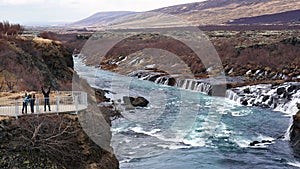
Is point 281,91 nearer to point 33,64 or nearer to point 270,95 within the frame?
point 270,95

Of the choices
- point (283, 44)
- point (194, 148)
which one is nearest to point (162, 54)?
point (283, 44)

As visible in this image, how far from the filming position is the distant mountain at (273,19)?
16662 cm

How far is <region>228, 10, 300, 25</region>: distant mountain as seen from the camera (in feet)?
547

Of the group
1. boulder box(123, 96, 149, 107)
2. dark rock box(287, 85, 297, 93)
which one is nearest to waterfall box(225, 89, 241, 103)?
dark rock box(287, 85, 297, 93)

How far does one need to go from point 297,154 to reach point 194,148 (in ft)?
18.5

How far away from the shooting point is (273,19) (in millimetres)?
174375

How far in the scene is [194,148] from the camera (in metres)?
21.9

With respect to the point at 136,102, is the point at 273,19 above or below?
above

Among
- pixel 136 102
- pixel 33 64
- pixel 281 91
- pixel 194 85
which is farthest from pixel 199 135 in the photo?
pixel 194 85

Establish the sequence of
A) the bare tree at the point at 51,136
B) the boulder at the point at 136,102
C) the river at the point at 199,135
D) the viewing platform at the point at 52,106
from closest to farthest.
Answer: the bare tree at the point at 51,136, the viewing platform at the point at 52,106, the river at the point at 199,135, the boulder at the point at 136,102

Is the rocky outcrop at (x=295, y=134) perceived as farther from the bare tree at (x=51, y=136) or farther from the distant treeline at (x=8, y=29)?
the distant treeline at (x=8, y=29)

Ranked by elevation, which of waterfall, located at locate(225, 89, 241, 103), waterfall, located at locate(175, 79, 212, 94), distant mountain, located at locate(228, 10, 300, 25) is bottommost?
waterfall, located at locate(225, 89, 241, 103)

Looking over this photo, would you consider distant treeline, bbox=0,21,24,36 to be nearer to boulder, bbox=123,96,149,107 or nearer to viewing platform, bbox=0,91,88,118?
boulder, bbox=123,96,149,107

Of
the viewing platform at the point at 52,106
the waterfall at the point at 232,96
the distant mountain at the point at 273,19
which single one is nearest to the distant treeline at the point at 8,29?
the viewing platform at the point at 52,106
